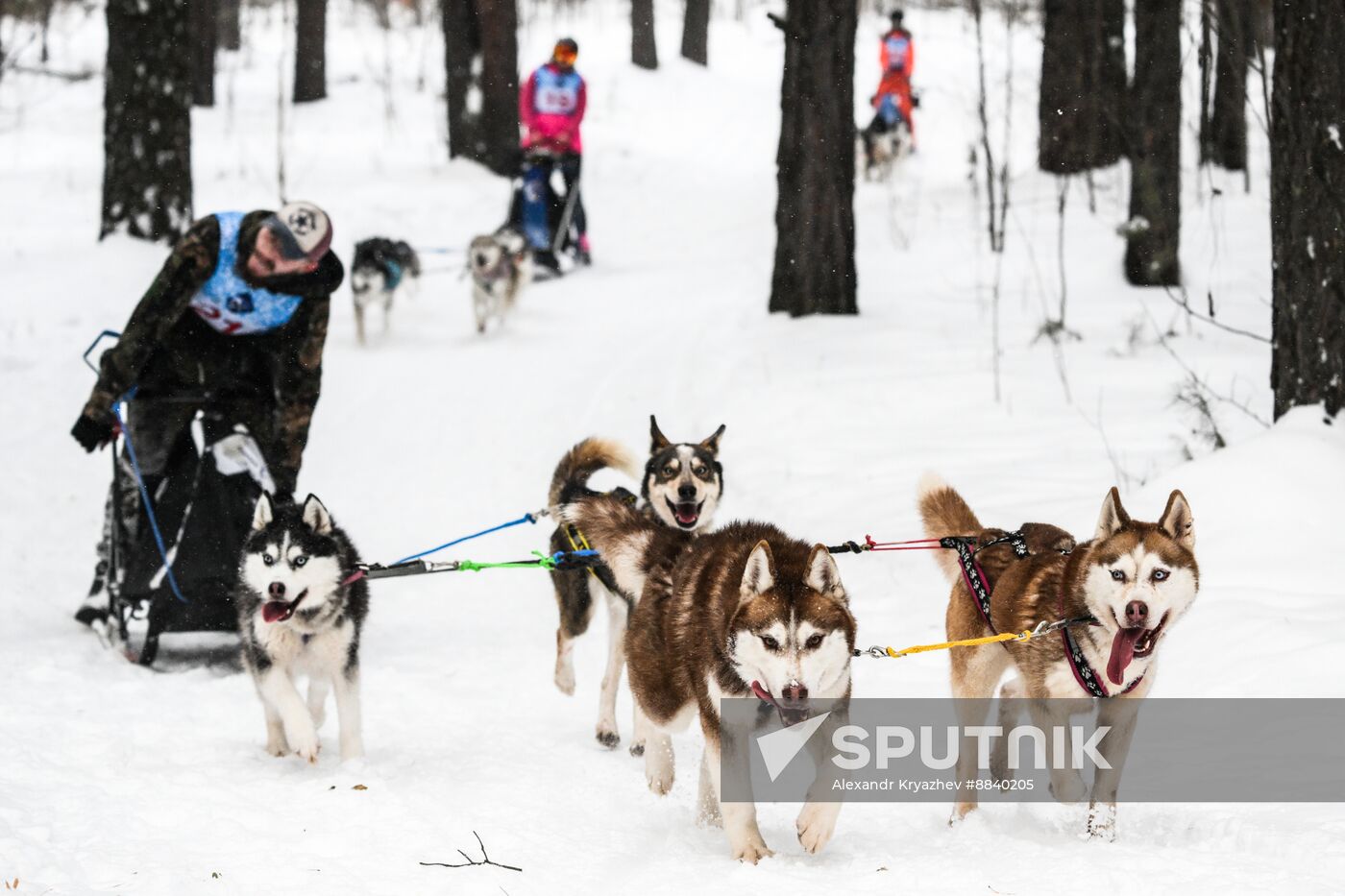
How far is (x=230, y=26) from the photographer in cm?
2755

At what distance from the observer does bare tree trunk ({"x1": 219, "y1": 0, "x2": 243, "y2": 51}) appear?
27297 mm

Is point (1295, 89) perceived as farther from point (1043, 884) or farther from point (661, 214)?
point (661, 214)

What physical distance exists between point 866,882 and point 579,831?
91 cm

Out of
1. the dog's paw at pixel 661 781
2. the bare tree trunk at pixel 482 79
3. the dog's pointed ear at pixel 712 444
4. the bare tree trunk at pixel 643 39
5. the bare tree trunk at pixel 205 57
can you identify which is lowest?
the dog's paw at pixel 661 781

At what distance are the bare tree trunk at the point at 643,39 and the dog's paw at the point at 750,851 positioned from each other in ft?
74.8

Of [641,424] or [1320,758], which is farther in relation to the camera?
[641,424]

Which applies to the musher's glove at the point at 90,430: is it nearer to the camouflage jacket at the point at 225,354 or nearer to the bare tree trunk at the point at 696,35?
the camouflage jacket at the point at 225,354

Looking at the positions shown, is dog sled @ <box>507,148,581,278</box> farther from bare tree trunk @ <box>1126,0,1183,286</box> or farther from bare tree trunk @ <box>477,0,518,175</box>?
bare tree trunk @ <box>1126,0,1183,286</box>

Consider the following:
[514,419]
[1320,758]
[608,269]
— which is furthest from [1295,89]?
[608,269]

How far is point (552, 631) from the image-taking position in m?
6.28

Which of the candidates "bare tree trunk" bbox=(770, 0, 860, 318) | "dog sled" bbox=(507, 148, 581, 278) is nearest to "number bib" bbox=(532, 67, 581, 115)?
"dog sled" bbox=(507, 148, 581, 278)

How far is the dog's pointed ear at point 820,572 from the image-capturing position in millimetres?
3420

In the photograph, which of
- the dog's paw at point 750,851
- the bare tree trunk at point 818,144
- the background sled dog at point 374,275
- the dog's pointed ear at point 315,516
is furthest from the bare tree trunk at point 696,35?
the dog's paw at point 750,851

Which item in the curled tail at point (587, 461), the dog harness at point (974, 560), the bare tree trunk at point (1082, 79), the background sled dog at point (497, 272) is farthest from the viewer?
the bare tree trunk at point (1082, 79)
